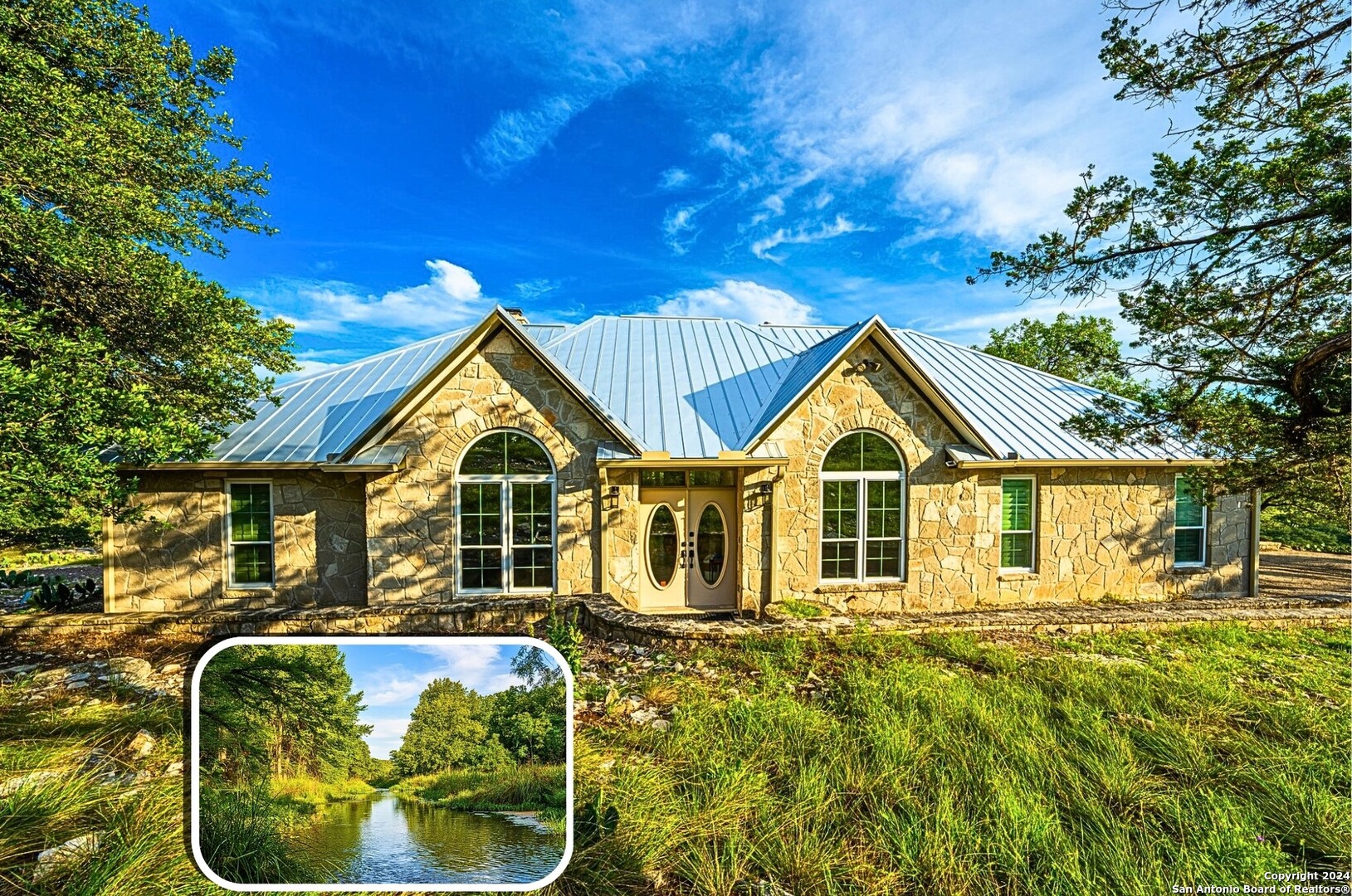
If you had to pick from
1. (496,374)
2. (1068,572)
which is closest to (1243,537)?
(1068,572)

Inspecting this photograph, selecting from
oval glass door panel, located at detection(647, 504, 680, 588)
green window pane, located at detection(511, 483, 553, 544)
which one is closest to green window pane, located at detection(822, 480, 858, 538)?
oval glass door panel, located at detection(647, 504, 680, 588)

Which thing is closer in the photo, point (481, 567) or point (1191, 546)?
point (481, 567)

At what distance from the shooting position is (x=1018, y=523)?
1001 centimetres

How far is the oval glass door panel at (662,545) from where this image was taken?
9453mm

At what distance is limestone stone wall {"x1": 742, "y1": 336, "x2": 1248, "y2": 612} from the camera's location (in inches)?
360

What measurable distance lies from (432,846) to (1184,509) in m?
14.4

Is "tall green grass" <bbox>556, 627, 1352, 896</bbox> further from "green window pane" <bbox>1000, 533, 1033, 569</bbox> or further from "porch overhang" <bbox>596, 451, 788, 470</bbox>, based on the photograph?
"green window pane" <bbox>1000, 533, 1033, 569</bbox>

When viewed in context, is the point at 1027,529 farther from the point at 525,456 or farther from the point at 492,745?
the point at 492,745

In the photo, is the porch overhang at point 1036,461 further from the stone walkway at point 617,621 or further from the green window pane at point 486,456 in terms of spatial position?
the green window pane at point 486,456

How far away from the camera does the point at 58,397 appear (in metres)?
5.15

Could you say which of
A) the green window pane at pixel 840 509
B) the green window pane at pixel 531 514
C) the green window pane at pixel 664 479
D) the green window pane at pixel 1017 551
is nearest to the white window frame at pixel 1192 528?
the green window pane at pixel 1017 551

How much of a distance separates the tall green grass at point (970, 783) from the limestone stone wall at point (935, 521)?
10.9 feet

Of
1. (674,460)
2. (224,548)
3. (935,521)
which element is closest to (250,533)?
(224,548)

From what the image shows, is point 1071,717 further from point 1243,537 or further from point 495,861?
point 1243,537
